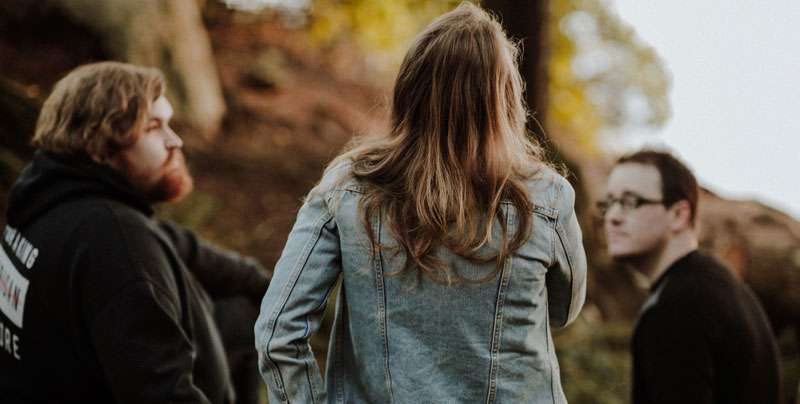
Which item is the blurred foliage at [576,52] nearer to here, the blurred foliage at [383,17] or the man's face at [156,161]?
the blurred foliage at [383,17]

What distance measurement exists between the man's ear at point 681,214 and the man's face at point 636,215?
0.09 feet

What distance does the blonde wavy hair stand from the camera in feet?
7.32

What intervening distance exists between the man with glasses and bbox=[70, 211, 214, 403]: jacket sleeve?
2.02 m

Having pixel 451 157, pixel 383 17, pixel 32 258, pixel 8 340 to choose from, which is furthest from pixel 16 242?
pixel 383 17

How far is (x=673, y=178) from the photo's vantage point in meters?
4.15

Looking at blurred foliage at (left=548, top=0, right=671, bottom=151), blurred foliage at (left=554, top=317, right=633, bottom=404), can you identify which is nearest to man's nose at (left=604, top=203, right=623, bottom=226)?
blurred foliage at (left=554, top=317, right=633, bottom=404)

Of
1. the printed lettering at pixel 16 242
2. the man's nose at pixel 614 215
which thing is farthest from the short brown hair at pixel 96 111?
the man's nose at pixel 614 215

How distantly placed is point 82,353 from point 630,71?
39.2 ft

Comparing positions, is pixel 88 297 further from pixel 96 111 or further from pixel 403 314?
pixel 403 314

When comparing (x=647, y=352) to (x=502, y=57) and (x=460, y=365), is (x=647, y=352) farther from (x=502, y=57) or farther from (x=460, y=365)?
(x=502, y=57)

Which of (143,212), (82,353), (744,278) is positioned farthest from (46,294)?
(744,278)

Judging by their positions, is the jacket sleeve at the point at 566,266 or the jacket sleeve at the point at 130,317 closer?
the jacket sleeve at the point at 566,266

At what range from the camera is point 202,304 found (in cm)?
338

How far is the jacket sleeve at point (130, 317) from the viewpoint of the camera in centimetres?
272
